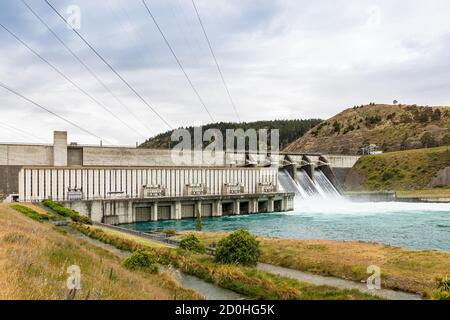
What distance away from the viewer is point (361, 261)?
28.8 m

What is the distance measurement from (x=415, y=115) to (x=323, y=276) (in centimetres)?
19096

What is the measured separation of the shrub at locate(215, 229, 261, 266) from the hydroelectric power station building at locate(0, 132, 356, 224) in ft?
156

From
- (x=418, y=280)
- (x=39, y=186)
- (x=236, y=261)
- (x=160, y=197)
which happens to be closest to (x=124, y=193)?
(x=160, y=197)

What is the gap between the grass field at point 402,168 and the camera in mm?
122125

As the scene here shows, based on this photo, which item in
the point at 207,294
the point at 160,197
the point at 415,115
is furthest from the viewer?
the point at 415,115

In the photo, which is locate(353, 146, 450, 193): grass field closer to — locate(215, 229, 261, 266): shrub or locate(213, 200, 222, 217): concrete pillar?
locate(213, 200, 222, 217): concrete pillar

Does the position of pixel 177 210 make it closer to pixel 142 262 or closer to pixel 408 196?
pixel 142 262

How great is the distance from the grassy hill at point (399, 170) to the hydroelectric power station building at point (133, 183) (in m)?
31.6

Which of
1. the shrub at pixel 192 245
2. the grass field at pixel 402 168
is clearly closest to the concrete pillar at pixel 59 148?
the shrub at pixel 192 245

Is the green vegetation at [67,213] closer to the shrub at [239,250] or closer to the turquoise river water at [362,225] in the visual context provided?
the turquoise river water at [362,225]

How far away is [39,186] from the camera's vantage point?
228ft

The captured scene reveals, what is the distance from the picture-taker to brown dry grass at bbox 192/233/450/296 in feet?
75.2

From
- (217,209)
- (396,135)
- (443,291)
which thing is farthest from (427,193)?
(443,291)
